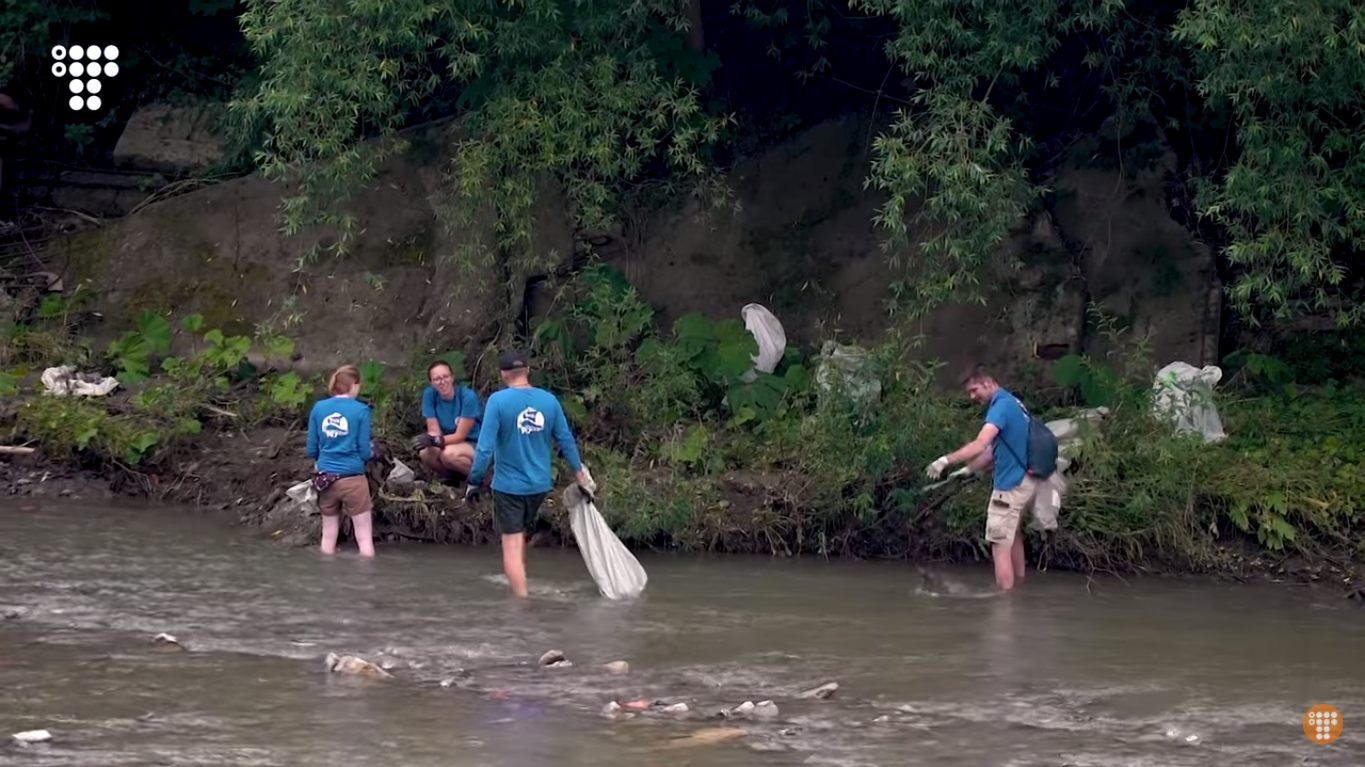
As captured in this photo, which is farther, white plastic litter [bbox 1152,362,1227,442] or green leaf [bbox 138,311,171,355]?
green leaf [bbox 138,311,171,355]

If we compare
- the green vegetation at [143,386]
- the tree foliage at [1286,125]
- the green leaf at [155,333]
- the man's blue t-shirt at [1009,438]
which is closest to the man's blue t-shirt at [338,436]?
the green vegetation at [143,386]

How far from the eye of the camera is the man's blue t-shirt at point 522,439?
10961mm

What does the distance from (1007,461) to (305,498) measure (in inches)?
210

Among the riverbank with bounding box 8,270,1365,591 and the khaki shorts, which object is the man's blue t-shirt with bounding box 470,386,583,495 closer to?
the riverbank with bounding box 8,270,1365,591

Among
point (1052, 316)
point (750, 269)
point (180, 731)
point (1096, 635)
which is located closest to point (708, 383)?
point (750, 269)

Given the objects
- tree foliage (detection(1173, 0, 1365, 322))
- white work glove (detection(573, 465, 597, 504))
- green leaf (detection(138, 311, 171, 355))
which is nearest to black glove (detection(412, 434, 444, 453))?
white work glove (detection(573, 465, 597, 504))

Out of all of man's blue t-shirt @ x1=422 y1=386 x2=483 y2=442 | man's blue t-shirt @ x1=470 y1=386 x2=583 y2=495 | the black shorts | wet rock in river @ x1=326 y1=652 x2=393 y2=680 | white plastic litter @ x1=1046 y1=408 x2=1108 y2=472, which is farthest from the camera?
man's blue t-shirt @ x1=422 y1=386 x2=483 y2=442

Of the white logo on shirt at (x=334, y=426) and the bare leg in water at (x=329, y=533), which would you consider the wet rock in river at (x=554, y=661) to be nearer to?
the white logo on shirt at (x=334, y=426)

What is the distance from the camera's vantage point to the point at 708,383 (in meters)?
14.6

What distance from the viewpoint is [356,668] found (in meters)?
8.98

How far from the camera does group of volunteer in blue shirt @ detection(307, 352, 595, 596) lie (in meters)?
11.0

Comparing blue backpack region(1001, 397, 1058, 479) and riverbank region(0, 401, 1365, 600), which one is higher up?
blue backpack region(1001, 397, 1058, 479)

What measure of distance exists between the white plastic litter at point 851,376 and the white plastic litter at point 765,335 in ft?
2.72

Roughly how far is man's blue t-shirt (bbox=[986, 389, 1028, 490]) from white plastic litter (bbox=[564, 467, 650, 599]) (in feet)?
8.59
